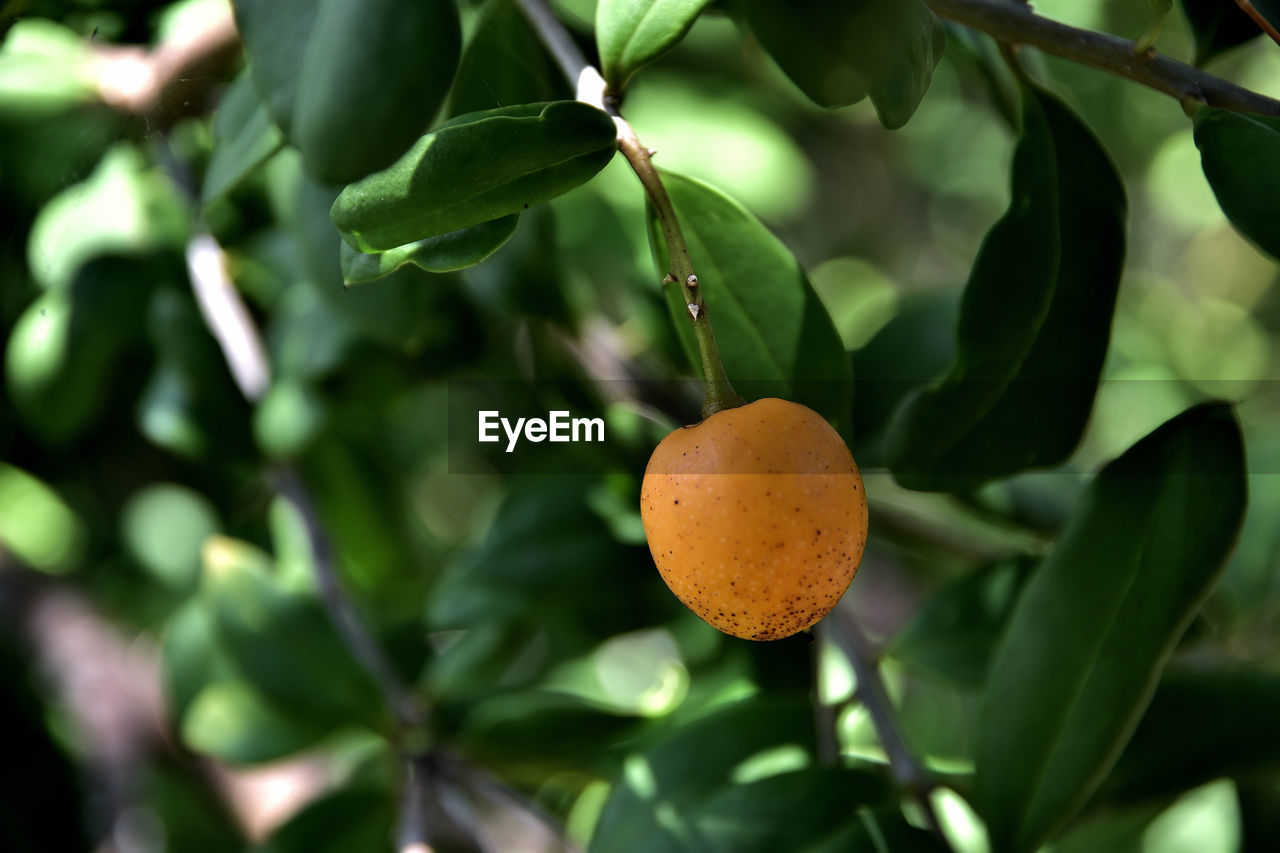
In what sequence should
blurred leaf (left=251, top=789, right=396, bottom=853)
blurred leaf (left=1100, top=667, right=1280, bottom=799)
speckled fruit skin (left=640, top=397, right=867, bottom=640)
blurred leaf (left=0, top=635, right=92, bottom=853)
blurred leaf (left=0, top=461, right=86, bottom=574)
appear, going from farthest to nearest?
blurred leaf (left=0, top=635, right=92, bottom=853) → blurred leaf (left=0, top=461, right=86, bottom=574) → blurred leaf (left=251, top=789, right=396, bottom=853) → blurred leaf (left=1100, top=667, right=1280, bottom=799) → speckled fruit skin (left=640, top=397, right=867, bottom=640)

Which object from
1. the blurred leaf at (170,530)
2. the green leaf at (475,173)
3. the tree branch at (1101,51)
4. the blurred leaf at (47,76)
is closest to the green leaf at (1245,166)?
the tree branch at (1101,51)

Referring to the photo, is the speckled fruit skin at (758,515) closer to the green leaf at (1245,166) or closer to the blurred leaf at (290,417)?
the green leaf at (1245,166)

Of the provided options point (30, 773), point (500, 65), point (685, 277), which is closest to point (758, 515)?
point (685, 277)

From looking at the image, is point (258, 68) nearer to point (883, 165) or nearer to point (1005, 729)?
point (1005, 729)

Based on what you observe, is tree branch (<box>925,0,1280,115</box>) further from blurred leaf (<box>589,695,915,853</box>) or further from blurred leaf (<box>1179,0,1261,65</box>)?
blurred leaf (<box>589,695,915,853</box>)

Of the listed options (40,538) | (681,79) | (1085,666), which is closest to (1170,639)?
(1085,666)

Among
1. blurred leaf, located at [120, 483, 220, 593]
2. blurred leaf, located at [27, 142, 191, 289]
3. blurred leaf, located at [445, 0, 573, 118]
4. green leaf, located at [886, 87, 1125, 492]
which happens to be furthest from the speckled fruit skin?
blurred leaf, located at [120, 483, 220, 593]

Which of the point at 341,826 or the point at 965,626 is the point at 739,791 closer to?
the point at 965,626
